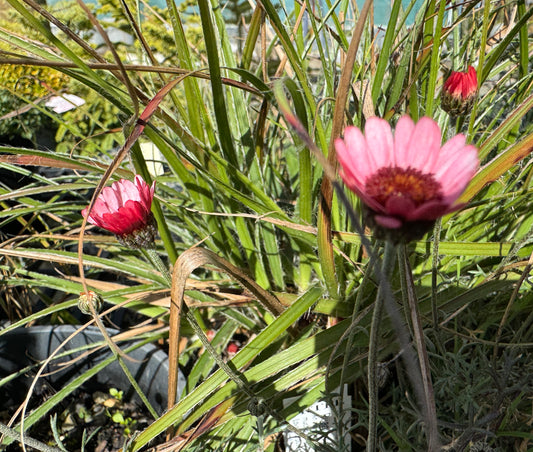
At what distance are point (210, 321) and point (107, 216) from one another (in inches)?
20.2

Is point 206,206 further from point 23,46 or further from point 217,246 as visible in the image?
point 23,46

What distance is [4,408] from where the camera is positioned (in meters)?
0.94

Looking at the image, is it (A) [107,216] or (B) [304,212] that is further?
(B) [304,212]

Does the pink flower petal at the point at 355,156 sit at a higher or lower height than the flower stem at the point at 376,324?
higher

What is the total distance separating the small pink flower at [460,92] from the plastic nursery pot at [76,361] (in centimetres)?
58

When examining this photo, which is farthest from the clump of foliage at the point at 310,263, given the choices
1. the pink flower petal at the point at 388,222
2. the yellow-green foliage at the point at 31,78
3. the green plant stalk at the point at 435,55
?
the yellow-green foliage at the point at 31,78

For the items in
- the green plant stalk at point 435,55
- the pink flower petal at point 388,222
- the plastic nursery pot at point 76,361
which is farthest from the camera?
the plastic nursery pot at point 76,361

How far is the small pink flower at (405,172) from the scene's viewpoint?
0.96 feet

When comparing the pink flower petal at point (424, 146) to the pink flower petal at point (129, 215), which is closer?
the pink flower petal at point (424, 146)

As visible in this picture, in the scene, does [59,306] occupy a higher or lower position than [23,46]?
lower

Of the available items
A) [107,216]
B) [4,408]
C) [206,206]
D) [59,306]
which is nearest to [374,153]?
[107,216]

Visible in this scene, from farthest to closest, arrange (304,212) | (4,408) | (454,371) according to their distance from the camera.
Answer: (4,408), (304,212), (454,371)

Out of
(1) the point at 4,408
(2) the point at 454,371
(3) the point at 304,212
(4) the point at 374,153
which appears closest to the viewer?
(4) the point at 374,153

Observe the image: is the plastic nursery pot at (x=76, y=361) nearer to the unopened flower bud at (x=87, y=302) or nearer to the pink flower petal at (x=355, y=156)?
the unopened flower bud at (x=87, y=302)
